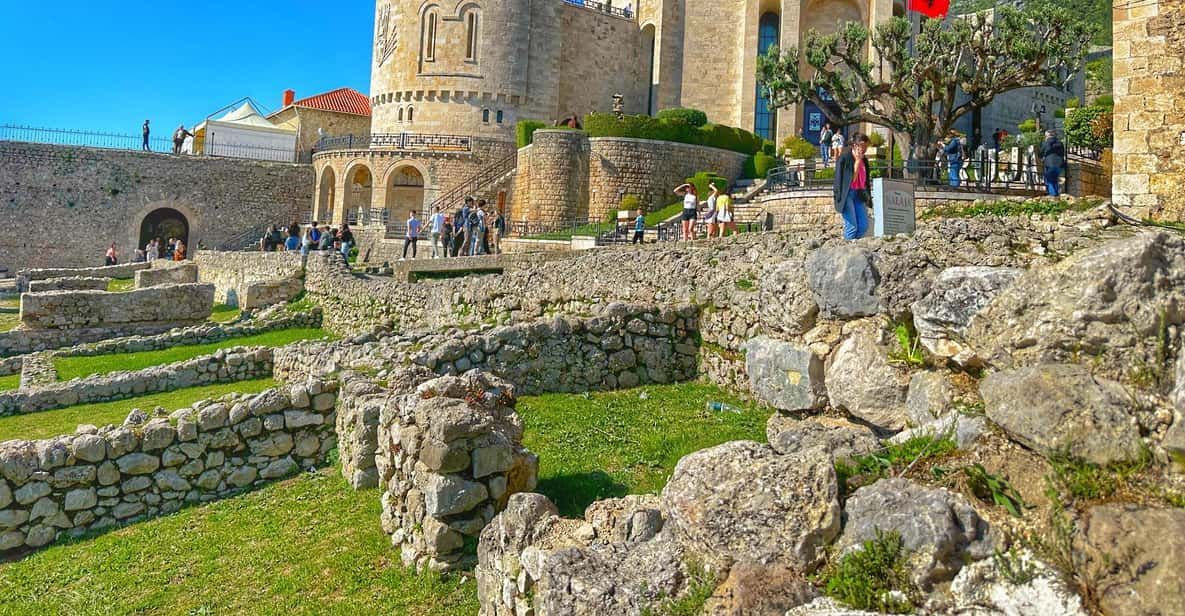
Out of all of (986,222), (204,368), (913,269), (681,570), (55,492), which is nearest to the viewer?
(681,570)

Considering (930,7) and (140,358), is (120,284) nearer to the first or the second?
(140,358)

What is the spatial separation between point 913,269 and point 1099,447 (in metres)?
1.80

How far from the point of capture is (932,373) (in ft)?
13.7

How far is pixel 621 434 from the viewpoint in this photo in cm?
713

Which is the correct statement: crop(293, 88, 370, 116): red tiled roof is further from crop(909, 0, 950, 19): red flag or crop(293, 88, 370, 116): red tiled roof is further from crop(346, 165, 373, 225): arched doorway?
crop(909, 0, 950, 19): red flag

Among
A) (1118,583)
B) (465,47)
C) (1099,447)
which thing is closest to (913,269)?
(1099,447)

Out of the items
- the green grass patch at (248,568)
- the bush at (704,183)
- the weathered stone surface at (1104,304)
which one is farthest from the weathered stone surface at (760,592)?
the bush at (704,183)

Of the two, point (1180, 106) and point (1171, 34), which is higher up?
point (1171, 34)

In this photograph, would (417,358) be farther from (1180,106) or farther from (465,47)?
(465,47)

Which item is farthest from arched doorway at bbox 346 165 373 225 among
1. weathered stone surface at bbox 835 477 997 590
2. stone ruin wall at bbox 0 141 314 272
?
weathered stone surface at bbox 835 477 997 590

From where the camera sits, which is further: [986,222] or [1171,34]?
[1171,34]

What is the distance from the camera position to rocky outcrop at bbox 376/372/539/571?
489 cm

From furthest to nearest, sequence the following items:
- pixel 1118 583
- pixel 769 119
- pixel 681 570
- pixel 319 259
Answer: pixel 769 119
pixel 319 259
pixel 681 570
pixel 1118 583

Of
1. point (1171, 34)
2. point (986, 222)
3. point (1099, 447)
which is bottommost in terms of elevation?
point (1099, 447)
